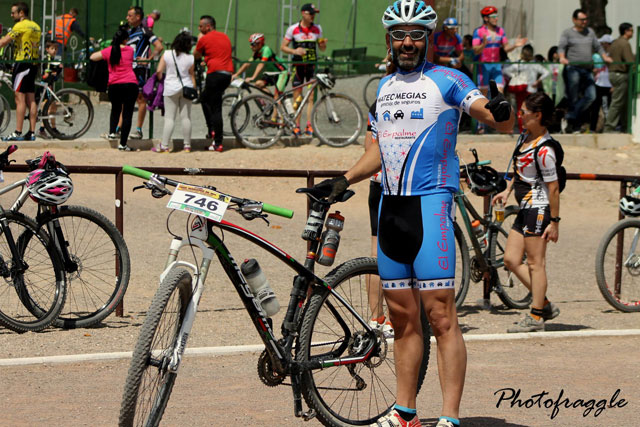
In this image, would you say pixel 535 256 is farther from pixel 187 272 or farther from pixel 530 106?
pixel 187 272

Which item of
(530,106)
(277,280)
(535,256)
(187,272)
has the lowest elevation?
(277,280)

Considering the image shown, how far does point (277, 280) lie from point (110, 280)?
251 cm

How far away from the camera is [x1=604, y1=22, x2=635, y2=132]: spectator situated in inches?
751

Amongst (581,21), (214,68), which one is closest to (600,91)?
(581,21)

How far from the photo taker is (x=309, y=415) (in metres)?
5.20

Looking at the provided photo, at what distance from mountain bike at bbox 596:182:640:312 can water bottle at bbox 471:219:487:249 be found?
1037mm

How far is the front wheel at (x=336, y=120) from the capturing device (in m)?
16.7

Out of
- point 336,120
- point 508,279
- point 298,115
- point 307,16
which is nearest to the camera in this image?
point 508,279

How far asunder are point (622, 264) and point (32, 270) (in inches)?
203

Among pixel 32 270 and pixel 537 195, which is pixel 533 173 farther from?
pixel 32 270

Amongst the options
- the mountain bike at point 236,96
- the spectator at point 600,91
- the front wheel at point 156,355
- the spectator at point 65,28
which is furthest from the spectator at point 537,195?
the spectator at point 65,28

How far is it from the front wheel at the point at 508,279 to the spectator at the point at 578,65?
9475 millimetres

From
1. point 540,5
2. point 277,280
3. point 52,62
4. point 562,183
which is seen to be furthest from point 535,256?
point 540,5

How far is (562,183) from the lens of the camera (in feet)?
27.1
